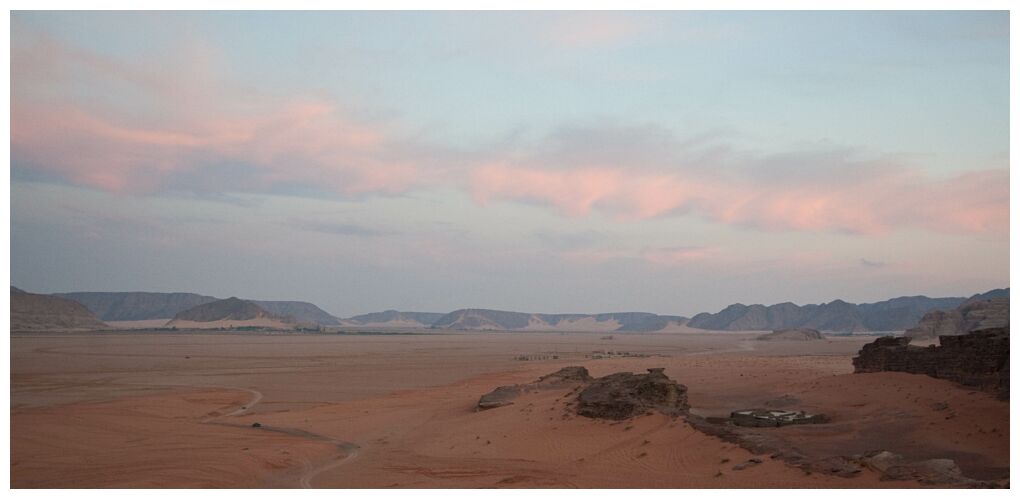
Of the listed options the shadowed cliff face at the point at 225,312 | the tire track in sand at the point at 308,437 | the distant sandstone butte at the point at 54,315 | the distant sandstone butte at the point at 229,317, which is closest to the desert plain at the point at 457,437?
the tire track in sand at the point at 308,437

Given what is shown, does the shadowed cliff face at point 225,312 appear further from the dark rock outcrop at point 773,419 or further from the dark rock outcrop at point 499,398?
the dark rock outcrop at point 773,419

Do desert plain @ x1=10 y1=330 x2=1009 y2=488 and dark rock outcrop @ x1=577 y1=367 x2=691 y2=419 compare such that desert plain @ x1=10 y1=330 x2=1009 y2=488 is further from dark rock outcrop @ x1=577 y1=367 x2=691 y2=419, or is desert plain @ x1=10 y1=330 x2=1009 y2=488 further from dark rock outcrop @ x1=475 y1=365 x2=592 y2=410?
dark rock outcrop @ x1=475 y1=365 x2=592 y2=410

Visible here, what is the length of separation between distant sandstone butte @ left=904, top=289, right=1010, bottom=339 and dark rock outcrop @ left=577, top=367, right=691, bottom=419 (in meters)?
39.6

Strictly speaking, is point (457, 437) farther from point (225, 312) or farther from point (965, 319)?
point (225, 312)

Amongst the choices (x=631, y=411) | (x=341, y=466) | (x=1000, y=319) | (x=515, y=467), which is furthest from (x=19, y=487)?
(x=1000, y=319)

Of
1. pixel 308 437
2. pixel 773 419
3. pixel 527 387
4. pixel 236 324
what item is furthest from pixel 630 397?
pixel 236 324

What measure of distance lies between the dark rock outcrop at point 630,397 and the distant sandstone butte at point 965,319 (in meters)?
39.6

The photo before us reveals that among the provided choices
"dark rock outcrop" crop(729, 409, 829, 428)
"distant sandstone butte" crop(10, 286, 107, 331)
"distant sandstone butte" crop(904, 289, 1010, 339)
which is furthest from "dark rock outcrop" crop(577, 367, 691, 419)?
"distant sandstone butte" crop(10, 286, 107, 331)

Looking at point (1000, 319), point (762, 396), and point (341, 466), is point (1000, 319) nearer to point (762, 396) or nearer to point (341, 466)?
point (762, 396)

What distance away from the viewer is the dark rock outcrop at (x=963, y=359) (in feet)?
64.7

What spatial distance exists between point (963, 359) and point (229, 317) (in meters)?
185

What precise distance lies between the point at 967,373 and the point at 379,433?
17188mm

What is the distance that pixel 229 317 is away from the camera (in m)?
185

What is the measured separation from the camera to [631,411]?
18.4 metres
